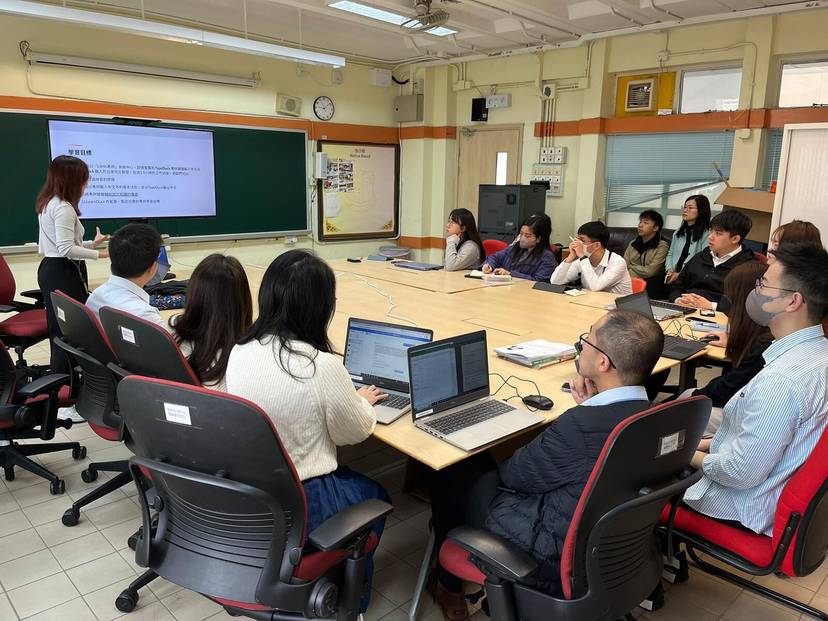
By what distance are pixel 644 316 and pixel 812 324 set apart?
600mm

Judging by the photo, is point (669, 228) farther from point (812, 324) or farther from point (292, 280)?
point (292, 280)

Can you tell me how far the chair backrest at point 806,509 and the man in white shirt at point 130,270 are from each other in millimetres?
2383

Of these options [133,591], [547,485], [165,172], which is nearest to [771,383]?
[547,485]

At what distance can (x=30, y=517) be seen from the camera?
260 centimetres

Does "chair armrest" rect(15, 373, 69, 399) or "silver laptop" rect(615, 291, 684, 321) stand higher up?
"silver laptop" rect(615, 291, 684, 321)

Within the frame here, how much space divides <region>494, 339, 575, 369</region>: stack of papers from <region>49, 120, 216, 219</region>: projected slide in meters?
4.68

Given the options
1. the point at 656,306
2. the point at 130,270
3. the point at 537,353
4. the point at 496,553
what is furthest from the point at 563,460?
the point at 656,306

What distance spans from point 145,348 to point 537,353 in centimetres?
161

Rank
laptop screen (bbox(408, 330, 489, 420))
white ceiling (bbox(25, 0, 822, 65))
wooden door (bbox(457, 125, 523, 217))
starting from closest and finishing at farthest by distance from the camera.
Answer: laptop screen (bbox(408, 330, 489, 420)), white ceiling (bbox(25, 0, 822, 65)), wooden door (bbox(457, 125, 523, 217))

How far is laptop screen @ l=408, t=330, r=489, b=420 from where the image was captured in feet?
6.48

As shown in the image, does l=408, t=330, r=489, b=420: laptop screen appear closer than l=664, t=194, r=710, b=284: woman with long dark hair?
Yes

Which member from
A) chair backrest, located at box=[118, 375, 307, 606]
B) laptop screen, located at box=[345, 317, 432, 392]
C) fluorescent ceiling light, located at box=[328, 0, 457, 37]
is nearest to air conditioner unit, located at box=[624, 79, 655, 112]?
fluorescent ceiling light, located at box=[328, 0, 457, 37]

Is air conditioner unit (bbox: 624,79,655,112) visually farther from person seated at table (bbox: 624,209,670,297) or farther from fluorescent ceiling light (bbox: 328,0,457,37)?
fluorescent ceiling light (bbox: 328,0,457,37)

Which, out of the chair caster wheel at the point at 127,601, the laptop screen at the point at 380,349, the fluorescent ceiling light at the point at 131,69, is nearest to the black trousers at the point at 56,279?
the chair caster wheel at the point at 127,601
